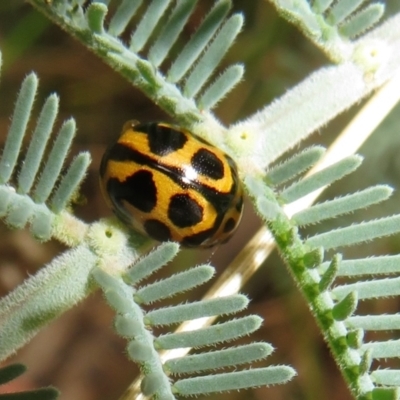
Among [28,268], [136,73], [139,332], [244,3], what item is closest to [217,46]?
[136,73]

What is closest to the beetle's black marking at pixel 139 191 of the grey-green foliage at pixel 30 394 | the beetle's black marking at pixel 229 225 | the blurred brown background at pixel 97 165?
the beetle's black marking at pixel 229 225

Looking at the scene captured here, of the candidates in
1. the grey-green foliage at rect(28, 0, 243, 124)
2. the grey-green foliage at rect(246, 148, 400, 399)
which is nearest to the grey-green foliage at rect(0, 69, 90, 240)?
the grey-green foliage at rect(28, 0, 243, 124)

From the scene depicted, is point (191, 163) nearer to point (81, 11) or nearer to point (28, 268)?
point (81, 11)

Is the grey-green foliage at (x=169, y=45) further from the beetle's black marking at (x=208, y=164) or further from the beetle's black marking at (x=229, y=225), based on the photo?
the beetle's black marking at (x=229, y=225)

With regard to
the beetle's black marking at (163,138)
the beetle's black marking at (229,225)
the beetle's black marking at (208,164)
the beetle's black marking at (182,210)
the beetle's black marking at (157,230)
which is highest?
the beetle's black marking at (163,138)

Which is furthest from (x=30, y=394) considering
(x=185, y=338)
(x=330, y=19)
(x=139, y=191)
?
(x=330, y=19)

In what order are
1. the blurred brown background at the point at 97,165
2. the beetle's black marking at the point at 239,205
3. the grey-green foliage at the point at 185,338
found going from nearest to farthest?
the grey-green foliage at the point at 185,338 < the beetle's black marking at the point at 239,205 < the blurred brown background at the point at 97,165

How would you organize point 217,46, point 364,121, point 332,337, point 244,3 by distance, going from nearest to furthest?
point 332,337 → point 217,46 → point 364,121 → point 244,3
